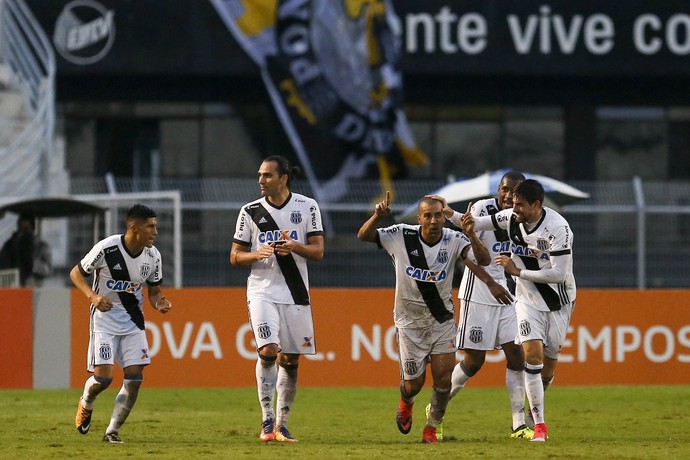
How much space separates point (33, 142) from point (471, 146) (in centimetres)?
1028

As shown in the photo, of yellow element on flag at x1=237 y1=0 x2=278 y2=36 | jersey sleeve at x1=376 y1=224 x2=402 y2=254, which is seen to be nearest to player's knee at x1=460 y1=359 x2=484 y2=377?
jersey sleeve at x1=376 y1=224 x2=402 y2=254

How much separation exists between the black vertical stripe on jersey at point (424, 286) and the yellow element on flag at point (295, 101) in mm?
15382

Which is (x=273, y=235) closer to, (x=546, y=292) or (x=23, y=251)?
(x=546, y=292)

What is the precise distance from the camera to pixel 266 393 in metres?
10.8

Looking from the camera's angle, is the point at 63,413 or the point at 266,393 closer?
the point at 266,393

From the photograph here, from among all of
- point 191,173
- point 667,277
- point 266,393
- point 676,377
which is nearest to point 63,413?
point 266,393

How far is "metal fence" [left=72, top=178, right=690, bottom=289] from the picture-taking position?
1948cm

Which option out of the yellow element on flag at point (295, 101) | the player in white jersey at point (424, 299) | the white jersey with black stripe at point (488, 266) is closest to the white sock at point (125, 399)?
the player in white jersey at point (424, 299)

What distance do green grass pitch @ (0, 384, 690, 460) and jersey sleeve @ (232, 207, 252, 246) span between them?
152 cm

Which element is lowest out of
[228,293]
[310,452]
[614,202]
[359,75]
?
[310,452]

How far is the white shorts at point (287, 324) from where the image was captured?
425 inches

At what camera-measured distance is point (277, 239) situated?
1085 centimetres

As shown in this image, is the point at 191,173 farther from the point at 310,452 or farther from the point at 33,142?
the point at 310,452

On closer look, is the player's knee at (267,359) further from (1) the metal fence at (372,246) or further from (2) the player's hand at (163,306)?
(1) the metal fence at (372,246)
